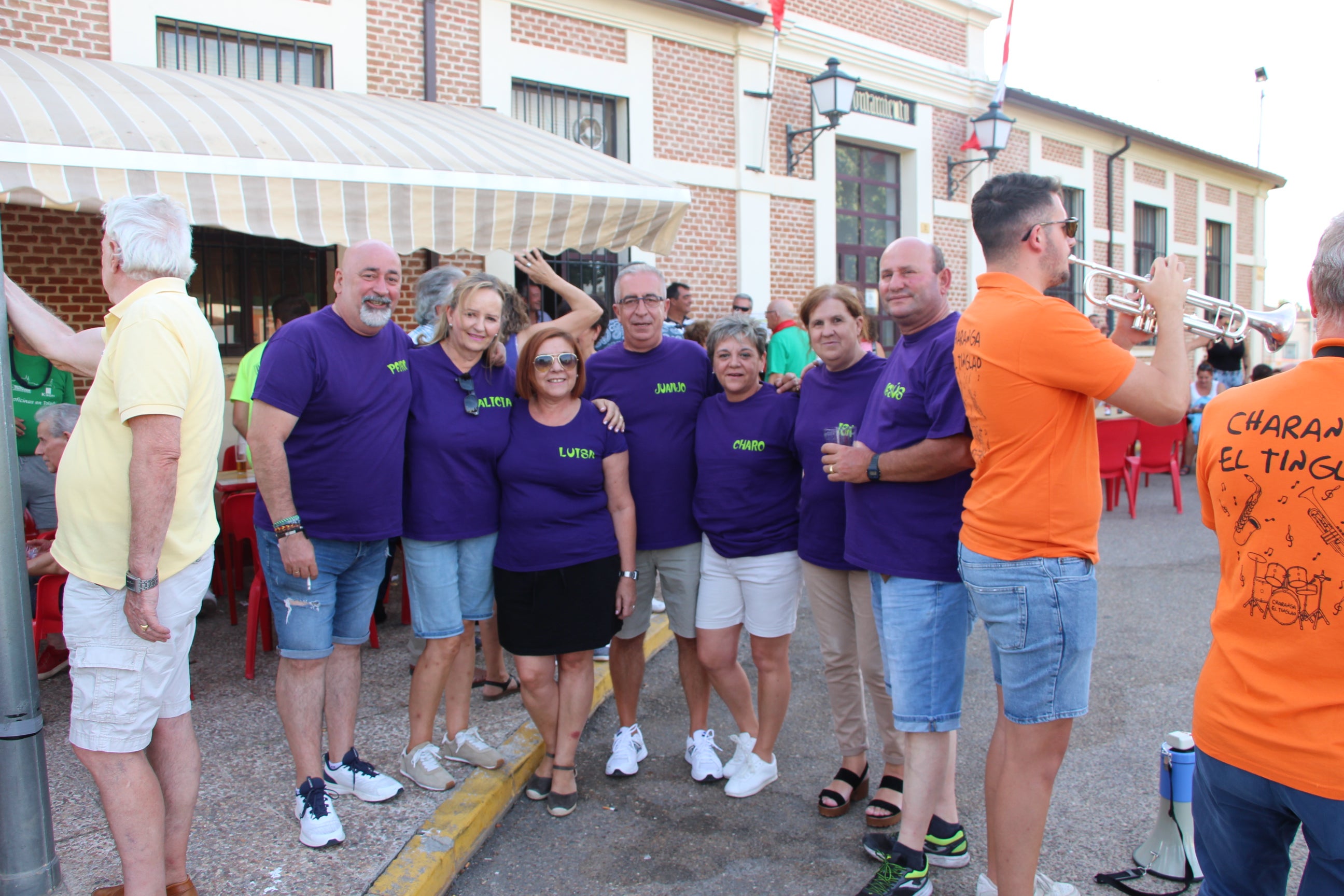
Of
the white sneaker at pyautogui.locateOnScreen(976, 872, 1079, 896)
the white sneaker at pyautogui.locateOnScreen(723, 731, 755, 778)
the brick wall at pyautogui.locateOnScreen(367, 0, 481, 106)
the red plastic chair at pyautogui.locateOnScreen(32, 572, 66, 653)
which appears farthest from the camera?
the brick wall at pyautogui.locateOnScreen(367, 0, 481, 106)

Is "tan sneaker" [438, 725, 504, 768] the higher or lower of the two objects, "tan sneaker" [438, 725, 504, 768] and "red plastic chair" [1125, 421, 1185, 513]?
the lower

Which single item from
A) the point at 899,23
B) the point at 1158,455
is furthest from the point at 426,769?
the point at 899,23

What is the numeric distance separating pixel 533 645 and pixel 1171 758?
2270 millimetres

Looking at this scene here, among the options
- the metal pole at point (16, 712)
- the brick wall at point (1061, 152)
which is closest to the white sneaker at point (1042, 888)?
the metal pole at point (16, 712)

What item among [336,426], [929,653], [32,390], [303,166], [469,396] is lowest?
[929,653]

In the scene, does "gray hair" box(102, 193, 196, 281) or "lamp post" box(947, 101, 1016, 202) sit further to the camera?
"lamp post" box(947, 101, 1016, 202)

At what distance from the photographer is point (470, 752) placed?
12.1 ft

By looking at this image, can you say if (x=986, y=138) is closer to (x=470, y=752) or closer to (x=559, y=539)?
(x=559, y=539)

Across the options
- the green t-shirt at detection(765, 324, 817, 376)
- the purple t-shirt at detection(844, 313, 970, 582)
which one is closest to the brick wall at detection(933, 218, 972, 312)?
the green t-shirt at detection(765, 324, 817, 376)

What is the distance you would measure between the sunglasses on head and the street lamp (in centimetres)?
879

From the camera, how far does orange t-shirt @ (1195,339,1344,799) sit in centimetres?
162

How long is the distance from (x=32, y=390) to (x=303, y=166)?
2.04 meters

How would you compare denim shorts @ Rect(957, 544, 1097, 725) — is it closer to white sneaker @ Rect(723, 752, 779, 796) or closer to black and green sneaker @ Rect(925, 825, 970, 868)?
black and green sneaker @ Rect(925, 825, 970, 868)

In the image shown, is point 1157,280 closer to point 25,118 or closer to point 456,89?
point 25,118
